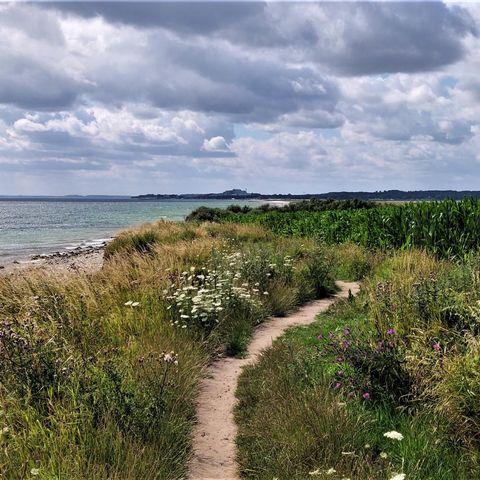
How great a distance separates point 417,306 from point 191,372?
317cm

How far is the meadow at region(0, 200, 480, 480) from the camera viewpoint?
4301 mm

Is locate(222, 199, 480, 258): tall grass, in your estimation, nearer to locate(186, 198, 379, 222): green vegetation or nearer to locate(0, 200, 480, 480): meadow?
locate(0, 200, 480, 480): meadow

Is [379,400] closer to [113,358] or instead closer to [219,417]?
[219,417]

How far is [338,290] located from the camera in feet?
45.2

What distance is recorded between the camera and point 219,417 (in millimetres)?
6051

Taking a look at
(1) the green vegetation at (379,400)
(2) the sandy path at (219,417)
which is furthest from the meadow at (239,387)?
(2) the sandy path at (219,417)

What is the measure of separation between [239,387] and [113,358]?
185 centimetres

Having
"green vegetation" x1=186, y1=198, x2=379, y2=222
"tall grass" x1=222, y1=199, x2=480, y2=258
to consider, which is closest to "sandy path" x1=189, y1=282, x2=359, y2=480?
"tall grass" x1=222, y1=199, x2=480, y2=258

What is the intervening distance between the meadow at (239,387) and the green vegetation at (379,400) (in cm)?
2

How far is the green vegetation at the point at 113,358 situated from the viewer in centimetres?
425

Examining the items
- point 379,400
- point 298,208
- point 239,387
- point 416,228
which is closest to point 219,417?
point 239,387

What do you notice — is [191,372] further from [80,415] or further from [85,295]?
[85,295]

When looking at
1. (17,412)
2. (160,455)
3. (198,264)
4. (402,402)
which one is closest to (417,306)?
(402,402)

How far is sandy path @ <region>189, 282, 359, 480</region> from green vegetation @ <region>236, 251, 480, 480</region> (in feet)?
0.53
